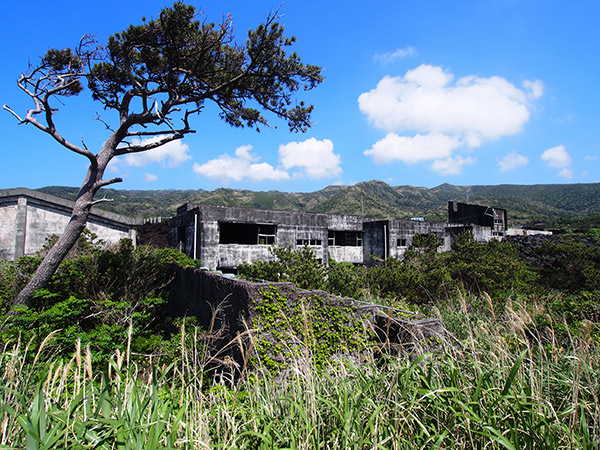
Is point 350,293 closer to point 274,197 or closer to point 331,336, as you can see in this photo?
point 331,336

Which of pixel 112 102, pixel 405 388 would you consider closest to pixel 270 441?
pixel 405 388

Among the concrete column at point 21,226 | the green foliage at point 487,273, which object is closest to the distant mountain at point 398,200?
the green foliage at point 487,273

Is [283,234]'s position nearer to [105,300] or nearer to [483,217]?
[105,300]

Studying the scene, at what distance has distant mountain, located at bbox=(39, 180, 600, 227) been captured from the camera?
81.1 meters

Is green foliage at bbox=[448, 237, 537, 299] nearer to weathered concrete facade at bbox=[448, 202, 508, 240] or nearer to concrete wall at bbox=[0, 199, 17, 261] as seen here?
weathered concrete facade at bbox=[448, 202, 508, 240]

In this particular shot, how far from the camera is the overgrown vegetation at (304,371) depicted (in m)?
2.38

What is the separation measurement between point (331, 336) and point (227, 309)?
2277mm

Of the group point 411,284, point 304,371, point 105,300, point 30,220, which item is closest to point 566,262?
point 411,284

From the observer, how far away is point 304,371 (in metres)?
3.08

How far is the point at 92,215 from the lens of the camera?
16.2 metres

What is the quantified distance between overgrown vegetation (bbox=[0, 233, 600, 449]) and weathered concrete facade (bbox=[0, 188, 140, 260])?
9.41 feet

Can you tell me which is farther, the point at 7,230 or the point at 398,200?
the point at 398,200

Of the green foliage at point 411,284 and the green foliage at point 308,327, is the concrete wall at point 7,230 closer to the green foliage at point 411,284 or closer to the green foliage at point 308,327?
the green foliage at point 308,327

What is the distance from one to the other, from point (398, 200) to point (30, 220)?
132 meters
